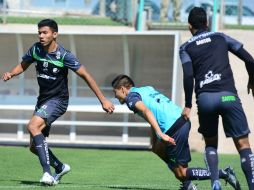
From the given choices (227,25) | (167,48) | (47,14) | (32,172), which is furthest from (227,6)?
(32,172)

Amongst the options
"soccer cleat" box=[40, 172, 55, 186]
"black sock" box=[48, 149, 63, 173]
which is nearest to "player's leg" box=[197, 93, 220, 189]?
"soccer cleat" box=[40, 172, 55, 186]

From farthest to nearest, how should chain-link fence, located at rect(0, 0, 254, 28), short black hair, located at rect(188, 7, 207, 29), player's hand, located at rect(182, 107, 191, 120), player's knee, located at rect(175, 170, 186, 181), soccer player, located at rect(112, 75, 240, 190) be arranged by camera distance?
chain-link fence, located at rect(0, 0, 254, 28)
player's knee, located at rect(175, 170, 186, 181)
soccer player, located at rect(112, 75, 240, 190)
short black hair, located at rect(188, 7, 207, 29)
player's hand, located at rect(182, 107, 191, 120)

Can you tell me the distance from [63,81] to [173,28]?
33.4 ft

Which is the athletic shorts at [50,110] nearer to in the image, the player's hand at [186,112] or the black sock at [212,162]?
the player's hand at [186,112]

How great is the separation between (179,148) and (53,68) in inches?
90.0

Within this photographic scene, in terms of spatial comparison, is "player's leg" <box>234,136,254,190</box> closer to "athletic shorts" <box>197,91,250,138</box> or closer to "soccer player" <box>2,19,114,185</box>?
"athletic shorts" <box>197,91,250,138</box>

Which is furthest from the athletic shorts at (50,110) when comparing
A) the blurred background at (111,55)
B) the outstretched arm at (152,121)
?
the blurred background at (111,55)

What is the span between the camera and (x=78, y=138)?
A: 69.1ft

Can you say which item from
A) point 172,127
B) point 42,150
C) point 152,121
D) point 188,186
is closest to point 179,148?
point 172,127

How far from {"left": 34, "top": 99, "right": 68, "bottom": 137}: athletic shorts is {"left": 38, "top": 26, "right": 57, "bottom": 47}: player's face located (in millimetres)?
813

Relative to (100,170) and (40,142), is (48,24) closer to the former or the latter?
(40,142)

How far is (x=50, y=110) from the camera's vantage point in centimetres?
1166

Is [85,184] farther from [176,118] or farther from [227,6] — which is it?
[227,6]

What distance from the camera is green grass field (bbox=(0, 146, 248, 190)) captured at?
11711mm
